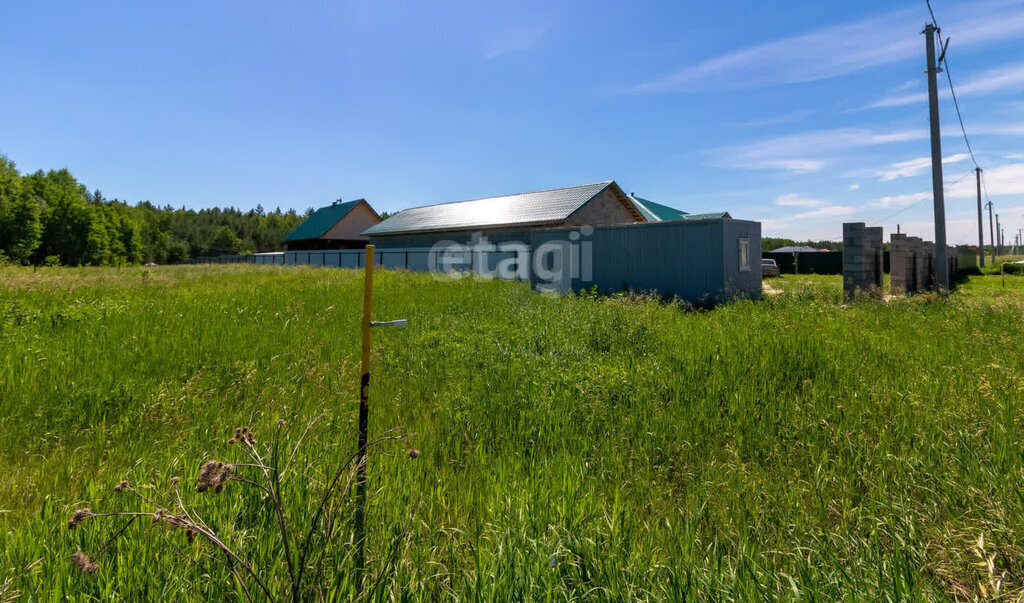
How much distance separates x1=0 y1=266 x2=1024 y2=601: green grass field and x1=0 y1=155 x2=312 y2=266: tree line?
2923 centimetres

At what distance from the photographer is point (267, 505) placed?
7.27 ft

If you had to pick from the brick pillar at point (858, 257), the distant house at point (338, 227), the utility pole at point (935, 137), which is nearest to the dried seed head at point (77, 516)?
the brick pillar at point (858, 257)

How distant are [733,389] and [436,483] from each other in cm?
316

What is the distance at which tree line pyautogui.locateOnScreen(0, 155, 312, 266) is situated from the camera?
43.3m

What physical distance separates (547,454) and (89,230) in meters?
69.6

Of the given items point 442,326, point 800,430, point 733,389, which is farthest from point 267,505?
point 442,326

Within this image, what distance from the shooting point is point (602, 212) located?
25766mm

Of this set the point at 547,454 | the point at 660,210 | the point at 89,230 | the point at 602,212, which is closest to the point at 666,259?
the point at 547,454

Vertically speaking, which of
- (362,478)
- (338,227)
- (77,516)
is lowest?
(362,478)

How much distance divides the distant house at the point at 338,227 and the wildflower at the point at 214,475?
41.2 meters

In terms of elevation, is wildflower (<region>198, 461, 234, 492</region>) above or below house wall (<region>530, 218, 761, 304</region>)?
below

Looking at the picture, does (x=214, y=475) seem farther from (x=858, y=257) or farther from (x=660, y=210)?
(x=660, y=210)

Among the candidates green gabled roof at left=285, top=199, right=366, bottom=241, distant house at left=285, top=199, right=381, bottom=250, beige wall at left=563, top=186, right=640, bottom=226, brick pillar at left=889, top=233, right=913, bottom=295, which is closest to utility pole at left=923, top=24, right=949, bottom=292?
brick pillar at left=889, top=233, right=913, bottom=295

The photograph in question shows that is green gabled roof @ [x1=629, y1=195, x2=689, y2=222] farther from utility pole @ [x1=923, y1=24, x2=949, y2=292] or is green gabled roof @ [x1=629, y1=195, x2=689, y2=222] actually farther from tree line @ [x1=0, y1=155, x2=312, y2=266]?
tree line @ [x1=0, y1=155, x2=312, y2=266]
